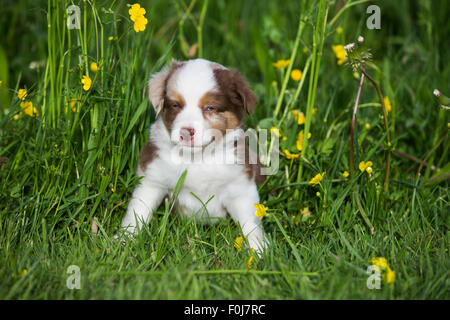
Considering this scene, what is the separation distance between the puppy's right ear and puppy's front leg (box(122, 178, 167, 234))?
455 mm

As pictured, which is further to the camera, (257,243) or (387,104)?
(387,104)

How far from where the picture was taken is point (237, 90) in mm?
3037

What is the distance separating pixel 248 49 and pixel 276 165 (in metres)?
2.32

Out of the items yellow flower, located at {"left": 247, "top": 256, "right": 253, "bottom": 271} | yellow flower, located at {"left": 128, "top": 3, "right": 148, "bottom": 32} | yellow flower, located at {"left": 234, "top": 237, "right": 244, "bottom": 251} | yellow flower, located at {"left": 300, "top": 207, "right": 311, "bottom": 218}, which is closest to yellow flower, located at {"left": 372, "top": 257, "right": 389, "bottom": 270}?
yellow flower, located at {"left": 247, "top": 256, "right": 253, "bottom": 271}

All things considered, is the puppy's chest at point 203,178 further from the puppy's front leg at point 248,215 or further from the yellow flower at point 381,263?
the yellow flower at point 381,263

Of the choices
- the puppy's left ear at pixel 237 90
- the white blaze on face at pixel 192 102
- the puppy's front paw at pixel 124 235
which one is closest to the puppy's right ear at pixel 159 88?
the white blaze on face at pixel 192 102

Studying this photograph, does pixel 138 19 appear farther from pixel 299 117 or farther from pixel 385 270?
pixel 385 270

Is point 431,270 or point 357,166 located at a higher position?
point 357,166

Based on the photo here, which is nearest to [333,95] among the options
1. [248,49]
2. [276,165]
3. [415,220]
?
[276,165]

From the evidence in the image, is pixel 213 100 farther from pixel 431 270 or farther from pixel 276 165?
pixel 431 270

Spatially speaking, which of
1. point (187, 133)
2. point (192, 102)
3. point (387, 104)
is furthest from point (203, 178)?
point (387, 104)

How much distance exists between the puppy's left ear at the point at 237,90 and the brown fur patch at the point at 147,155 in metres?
0.56

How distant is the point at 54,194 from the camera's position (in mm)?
2912

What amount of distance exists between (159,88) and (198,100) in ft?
1.10
